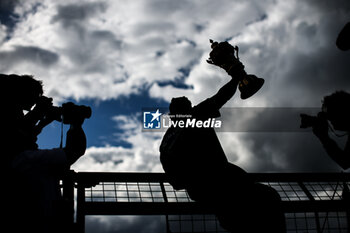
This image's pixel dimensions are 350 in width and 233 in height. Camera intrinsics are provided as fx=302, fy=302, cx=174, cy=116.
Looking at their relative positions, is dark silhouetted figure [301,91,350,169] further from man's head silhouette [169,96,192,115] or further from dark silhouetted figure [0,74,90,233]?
dark silhouetted figure [0,74,90,233]

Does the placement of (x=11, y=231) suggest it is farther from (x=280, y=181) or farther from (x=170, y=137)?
(x=280, y=181)

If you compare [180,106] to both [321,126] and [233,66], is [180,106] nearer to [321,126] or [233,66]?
[233,66]

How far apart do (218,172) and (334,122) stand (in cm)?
120

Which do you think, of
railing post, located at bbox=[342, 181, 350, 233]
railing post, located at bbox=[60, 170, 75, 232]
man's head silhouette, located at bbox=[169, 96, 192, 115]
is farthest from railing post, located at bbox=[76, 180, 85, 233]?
railing post, located at bbox=[342, 181, 350, 233]

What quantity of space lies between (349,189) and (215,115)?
2.06m

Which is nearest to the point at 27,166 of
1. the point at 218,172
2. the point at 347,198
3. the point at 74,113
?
the point at 74,113

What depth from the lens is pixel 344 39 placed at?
2508mm

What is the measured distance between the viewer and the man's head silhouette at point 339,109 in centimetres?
274

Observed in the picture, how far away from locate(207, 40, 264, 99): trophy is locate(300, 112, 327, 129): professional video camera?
0.69m

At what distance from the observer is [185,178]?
10.6ft

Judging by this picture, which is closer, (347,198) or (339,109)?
(339,109)

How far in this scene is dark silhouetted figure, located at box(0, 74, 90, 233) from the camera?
7.03ft

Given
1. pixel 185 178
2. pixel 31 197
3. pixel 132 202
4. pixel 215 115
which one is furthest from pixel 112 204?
pixel 215 115

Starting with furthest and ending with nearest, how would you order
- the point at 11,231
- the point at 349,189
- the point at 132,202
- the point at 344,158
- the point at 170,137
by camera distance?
the point at 349,189
the point at 170,137
the point at 132,202
the point at 344,158
the point at 11,231
